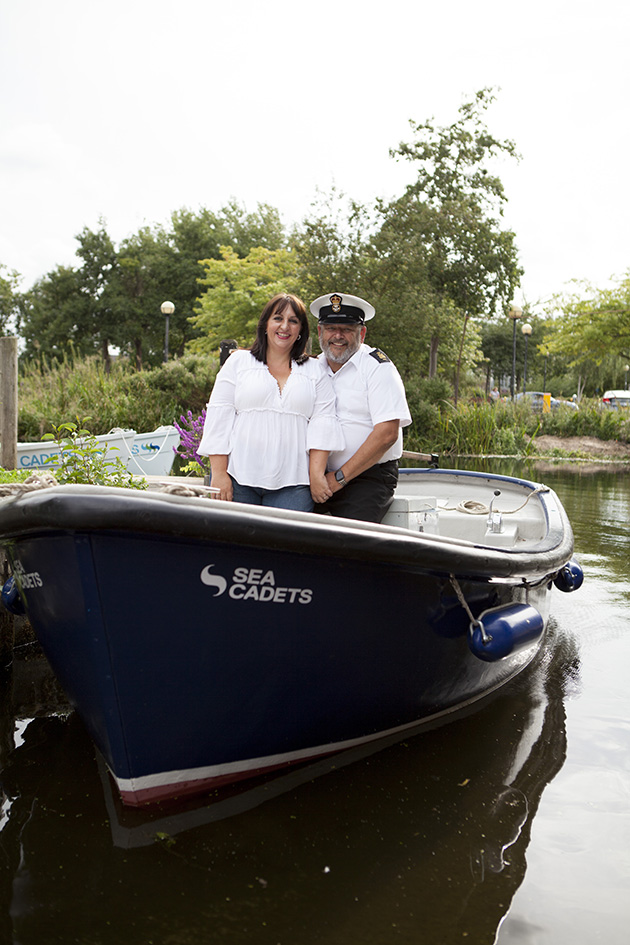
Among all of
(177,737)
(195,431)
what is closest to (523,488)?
(195,431)

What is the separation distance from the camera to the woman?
137 inches

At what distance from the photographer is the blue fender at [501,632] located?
10.5 feet

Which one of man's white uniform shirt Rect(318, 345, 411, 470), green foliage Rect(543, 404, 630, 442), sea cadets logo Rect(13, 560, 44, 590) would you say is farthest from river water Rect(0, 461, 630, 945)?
green foliage Rect(543, 404, 630, 442)

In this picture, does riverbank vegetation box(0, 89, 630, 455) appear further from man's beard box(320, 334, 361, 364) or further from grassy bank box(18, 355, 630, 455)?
man's beard box(320, 334, 361, 364)

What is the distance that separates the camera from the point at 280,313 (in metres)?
3.51

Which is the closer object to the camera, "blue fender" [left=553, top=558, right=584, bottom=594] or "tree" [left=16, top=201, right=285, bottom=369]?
"blue fender" [left=553, top=558, right=584, bottom=594]

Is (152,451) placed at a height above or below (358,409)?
below

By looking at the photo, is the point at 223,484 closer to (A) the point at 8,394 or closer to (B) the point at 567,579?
(B) the point at 567,579

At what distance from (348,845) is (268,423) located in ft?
5.71

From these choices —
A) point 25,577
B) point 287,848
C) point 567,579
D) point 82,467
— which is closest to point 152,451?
point 567,579

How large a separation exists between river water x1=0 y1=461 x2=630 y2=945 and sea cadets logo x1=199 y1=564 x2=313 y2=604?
882 mm

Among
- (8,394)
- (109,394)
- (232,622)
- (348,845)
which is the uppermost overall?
(109,394)

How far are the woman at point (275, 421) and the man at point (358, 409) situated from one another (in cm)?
12

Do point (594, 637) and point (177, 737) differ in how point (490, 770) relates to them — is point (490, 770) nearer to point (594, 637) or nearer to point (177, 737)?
point (177, 737)
